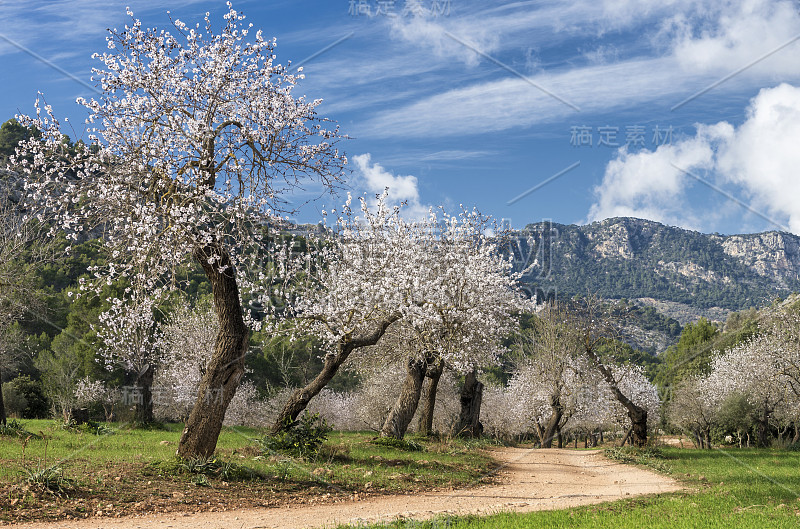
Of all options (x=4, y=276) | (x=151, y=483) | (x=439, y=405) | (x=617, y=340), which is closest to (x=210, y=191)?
(x=151, y=483)

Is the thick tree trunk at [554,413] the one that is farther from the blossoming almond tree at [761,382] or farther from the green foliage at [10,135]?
the green foliage at [10,135]

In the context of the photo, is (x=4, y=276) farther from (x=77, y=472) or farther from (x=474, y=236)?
(x=474, y=236)

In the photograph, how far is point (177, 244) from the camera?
12.0 metres

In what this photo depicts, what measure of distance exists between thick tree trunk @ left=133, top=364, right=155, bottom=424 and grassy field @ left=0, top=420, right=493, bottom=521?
36.9 feet

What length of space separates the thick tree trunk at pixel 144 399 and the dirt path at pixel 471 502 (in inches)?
727

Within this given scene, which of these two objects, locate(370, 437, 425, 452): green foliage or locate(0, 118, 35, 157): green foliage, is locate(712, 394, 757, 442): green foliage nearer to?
locate(370, 437, 425, 452): green foliage

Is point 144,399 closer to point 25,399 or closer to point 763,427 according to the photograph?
point 25,399

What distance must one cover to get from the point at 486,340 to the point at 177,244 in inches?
513

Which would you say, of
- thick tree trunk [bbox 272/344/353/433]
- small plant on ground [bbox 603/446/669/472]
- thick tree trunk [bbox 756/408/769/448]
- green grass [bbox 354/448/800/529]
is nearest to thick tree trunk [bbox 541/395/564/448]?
small plant on ground [bbox 603/446/669/472]

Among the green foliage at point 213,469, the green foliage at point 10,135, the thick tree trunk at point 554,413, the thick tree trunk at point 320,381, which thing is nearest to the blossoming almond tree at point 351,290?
the thick tree trunk at point 320,381

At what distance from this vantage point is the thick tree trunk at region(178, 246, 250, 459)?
12078 millimetres

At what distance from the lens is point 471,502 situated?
11430mm

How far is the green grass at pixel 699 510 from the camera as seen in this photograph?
8883 millimetres

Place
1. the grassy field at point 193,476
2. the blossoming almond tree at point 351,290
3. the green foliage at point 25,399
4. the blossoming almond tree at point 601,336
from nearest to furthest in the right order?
the grassy field at point 193,476 → the blossoming almond tree at point 351,290 → the blossoming almond tree at point 601,336 → the green foliage at point 25,399
